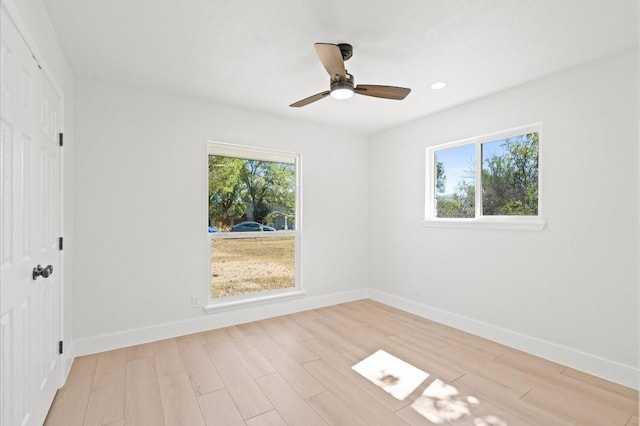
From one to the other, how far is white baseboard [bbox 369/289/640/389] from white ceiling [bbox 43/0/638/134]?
237cm

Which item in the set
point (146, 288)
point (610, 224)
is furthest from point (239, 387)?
point (610, 224)

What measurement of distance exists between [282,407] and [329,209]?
8.99 ft

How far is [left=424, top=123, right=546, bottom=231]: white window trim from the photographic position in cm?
291

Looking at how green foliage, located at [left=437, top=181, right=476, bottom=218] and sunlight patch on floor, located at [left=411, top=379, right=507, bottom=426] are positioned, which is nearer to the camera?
sunlight patch on floor, located at [left=411, top=379, right=507, bottom=426]

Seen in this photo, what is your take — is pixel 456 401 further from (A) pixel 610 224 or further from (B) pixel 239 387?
(A) pixel 610 224

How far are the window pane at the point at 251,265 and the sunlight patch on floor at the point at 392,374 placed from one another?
1.69 m

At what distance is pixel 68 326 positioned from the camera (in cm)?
261

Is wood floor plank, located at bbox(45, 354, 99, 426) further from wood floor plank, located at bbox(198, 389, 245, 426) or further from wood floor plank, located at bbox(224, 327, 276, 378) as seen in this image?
wood floor plank, located at bbox(224, 327, 276, 378)

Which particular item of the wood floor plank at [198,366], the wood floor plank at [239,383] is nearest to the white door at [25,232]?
the wood floor plank at [198,366]

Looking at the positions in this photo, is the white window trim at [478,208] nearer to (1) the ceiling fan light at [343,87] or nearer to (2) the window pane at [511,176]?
(2) the window pane at [511,176]

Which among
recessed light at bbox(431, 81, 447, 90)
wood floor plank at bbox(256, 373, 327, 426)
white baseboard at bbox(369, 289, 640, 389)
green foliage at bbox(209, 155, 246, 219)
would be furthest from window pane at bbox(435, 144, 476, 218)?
wood floor plank at bbox(256, 373, 327, 426)

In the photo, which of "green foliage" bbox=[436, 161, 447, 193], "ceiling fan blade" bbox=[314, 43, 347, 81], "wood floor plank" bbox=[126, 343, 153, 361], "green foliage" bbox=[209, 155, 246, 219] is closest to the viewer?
Answer: "ceiling fan blade" bbox=[314, 43, 347, 81]

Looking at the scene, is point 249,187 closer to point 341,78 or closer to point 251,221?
point 251,221

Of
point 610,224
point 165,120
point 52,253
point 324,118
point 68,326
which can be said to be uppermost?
point 324,118
